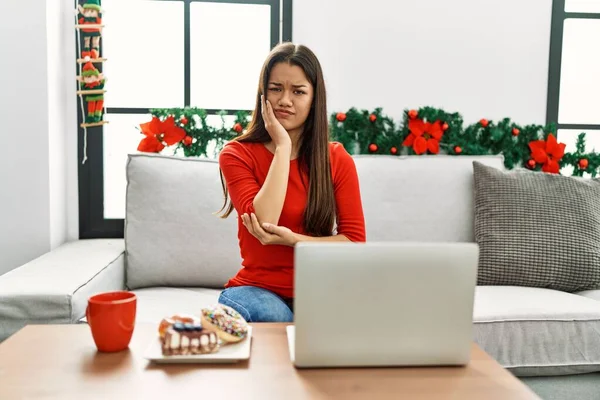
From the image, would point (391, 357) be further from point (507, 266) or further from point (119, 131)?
point (119, 131)

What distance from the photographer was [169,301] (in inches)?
68.3

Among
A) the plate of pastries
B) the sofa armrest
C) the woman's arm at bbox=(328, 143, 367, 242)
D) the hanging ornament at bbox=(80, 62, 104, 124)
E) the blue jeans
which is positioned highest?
the hanging ornament at bbox=(80, 62, 104, 124)

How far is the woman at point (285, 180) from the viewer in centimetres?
138

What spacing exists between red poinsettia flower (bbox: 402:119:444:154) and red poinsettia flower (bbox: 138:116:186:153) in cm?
97

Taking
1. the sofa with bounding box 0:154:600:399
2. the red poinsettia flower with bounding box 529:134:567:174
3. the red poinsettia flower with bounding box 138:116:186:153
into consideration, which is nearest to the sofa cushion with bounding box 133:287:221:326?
the sofa with bounding box 0:154:600:399

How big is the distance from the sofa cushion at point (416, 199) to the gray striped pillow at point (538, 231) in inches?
3.0

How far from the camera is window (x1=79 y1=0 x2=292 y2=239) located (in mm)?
2369

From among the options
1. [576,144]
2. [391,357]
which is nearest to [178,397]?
[391,357]

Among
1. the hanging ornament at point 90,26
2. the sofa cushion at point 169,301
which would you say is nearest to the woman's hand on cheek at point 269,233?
the sofa cushion at point 169,301

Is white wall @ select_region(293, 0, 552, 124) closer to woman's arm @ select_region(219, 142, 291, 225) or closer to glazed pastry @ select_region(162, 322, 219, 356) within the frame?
woman's arm @ select_region(219, 142, 291, 225)

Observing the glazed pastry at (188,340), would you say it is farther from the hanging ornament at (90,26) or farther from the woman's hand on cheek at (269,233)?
the hanging ornament at (90,26)

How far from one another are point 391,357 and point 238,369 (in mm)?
232

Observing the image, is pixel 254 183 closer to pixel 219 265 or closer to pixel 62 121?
pixel 219 265

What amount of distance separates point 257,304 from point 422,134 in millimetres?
1352
